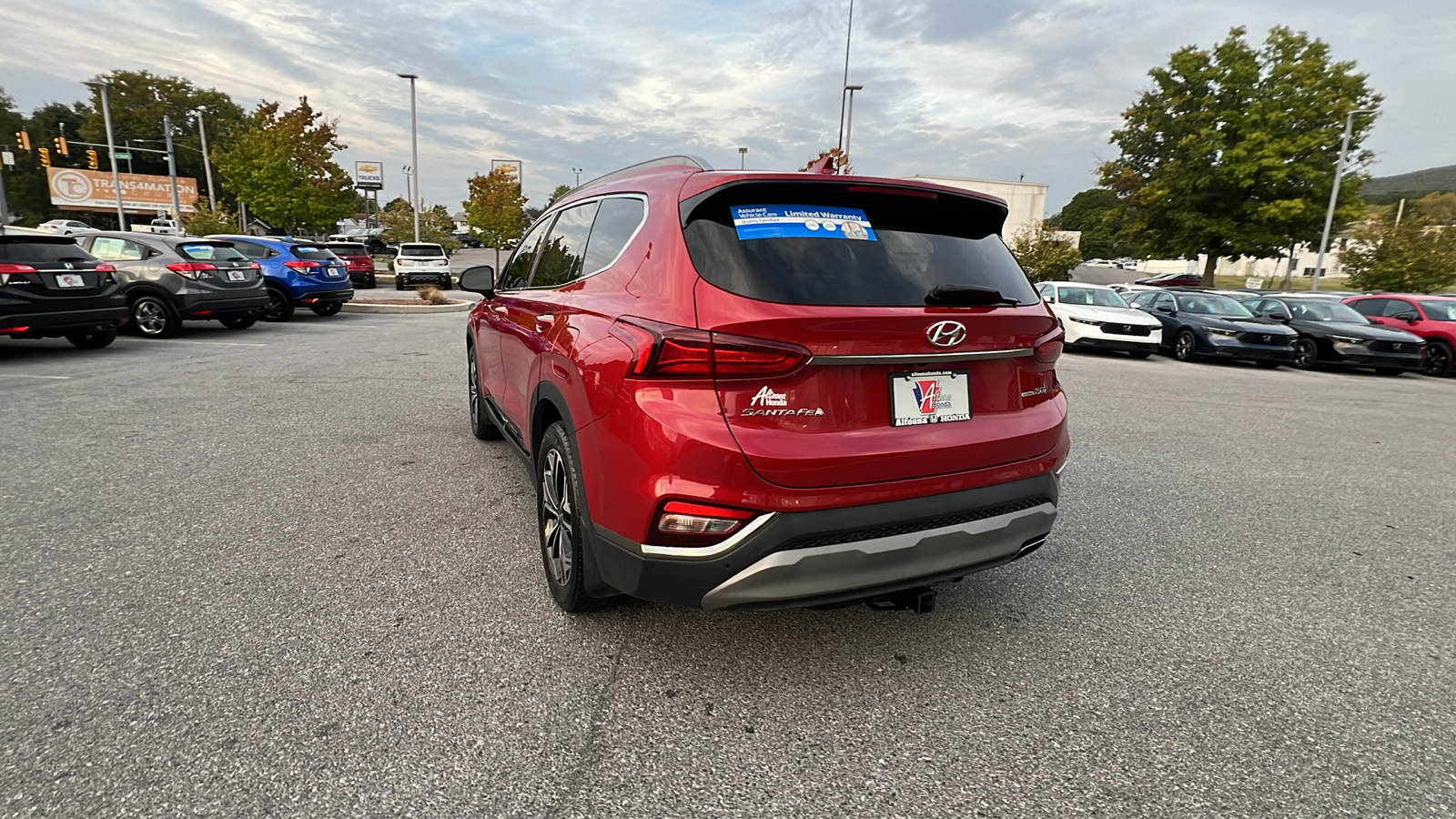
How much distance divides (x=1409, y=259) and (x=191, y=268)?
38.6m

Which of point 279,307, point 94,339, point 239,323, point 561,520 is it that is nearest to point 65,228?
point 279,307

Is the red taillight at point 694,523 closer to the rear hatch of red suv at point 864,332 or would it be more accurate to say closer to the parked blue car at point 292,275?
the rear hatch of red suv at point 864,332

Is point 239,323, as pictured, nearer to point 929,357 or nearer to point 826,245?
point 826,245

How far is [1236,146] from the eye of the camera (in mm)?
33969

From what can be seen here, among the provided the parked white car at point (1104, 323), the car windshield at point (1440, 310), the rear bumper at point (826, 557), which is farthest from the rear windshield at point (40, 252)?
the car windshield at point (1440, 310)

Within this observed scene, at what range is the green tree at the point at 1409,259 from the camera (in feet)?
90.8

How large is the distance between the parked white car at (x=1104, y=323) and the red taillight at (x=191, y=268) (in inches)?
563

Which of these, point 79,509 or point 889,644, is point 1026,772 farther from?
point 79,509

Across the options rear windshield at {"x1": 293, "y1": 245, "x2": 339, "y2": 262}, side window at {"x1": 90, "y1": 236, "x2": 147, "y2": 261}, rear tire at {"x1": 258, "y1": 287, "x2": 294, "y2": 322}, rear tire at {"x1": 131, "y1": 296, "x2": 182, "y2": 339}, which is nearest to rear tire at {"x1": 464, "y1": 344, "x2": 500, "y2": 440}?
rear tire at {"x1": 131, "y1": 296, "x2": 182, "y2": 339}

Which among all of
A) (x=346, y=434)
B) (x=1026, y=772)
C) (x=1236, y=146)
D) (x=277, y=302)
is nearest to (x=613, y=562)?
(x=1026, y=772)

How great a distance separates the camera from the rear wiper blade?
244 cm

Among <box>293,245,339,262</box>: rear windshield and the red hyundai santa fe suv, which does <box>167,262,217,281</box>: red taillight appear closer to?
<box>293,245,339,262</box>: rear windshield

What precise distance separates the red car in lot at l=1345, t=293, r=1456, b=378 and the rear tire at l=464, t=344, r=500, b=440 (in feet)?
55.8

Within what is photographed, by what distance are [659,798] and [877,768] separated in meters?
0.65
